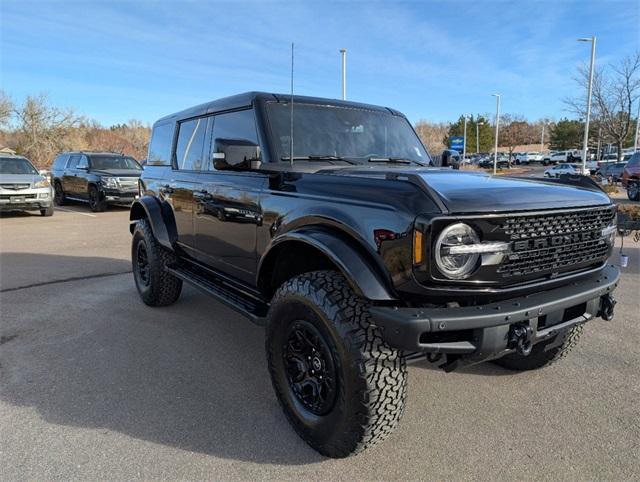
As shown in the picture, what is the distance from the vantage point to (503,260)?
7.52 feet

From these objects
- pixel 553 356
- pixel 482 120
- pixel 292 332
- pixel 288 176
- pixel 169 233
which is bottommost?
pixel 553 356

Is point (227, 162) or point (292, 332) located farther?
point (227, 162)

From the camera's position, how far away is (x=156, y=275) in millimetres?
4906

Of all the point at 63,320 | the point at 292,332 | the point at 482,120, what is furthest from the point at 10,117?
the point at 482,120

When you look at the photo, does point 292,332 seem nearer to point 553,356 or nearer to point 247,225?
point 247,225

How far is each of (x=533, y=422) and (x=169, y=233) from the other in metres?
3.53

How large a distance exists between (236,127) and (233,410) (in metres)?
2.08

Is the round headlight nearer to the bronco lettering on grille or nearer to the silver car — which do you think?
the bronco lettering on grille

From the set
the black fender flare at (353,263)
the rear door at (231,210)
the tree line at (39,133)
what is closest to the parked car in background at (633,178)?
the rear door at (231,210)

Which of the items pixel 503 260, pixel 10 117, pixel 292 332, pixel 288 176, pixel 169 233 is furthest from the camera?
pixel 10 117

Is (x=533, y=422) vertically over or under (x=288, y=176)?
under

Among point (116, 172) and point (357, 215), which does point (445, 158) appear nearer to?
point (357, 215)

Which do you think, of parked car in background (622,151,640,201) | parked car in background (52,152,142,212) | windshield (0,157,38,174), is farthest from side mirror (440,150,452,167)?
parked car in background (622,151,640,201)

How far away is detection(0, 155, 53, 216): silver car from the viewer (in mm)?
12898
